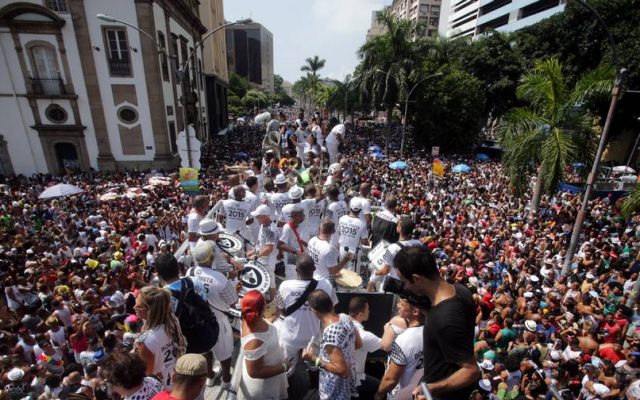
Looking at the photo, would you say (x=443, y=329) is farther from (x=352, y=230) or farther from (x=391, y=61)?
(x=391, y=61)

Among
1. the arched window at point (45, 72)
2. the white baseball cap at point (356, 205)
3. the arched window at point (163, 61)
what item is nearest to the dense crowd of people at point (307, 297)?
the white baseball cap at point (356, 205)

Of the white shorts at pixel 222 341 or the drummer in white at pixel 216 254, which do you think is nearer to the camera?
the white shorts at pixel 222 341

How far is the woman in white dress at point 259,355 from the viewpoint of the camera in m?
2.82

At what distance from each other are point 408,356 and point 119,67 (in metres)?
24.8

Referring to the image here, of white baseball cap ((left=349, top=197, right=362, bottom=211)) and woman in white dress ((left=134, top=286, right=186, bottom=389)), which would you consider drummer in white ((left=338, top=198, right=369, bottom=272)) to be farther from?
woman in white dress ((left=134, top=286, right=186, bottom=389))

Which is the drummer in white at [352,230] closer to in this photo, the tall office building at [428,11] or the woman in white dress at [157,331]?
the woman in white dress at [157,331]

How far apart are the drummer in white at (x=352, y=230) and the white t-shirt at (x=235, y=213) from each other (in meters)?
1.72

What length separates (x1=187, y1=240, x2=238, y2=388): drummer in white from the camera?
140 inches

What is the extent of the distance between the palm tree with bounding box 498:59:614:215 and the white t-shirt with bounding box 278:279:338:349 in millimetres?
11284

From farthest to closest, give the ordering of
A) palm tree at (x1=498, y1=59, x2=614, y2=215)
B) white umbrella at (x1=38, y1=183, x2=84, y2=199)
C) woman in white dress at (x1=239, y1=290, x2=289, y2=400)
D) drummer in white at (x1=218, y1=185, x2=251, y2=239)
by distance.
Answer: white umbrella at (x1=38, y1=183, x2=84, y2=199) → palm tree at (x1=498, y1=59, x2=614, y2=215) → drummer in white at (x1=218, y1=185, x2=251, y2=239) → woman in white dress at (x1=239, y1=290, x2=289, y2=400)

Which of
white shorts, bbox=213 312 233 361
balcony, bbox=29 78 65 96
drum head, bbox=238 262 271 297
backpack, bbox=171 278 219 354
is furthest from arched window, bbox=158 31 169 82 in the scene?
backpack, bbox=171 278 219 354

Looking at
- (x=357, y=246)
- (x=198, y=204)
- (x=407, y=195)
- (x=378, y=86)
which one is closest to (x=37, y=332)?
(x=198, y=204)

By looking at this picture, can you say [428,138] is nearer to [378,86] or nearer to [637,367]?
[378,86]

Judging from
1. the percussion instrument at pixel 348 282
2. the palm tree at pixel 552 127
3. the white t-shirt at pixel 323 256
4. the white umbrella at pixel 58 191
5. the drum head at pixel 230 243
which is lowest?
the white umbrella at pixel 58 191
